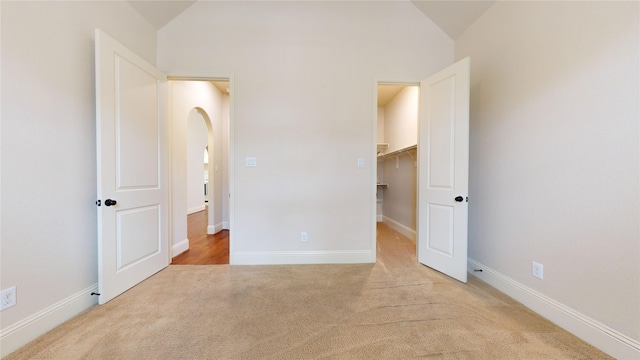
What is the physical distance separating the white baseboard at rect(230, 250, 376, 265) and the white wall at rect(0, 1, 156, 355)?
4.00 feet

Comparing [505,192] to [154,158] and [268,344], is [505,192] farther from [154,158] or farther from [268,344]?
[154,158]

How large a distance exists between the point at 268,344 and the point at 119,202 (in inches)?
65.8

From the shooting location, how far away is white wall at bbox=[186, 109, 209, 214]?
6.71 metres

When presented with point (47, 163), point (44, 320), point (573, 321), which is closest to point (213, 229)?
point (44, 320)

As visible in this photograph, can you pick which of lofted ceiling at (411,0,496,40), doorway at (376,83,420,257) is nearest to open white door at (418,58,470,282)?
lofted ceiling at (411,0,496,40)

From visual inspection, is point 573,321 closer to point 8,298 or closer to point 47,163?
point 8,298

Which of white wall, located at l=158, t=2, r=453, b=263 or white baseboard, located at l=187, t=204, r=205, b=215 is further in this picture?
white baseboard, located at l=187, t=204, r=205, b=215

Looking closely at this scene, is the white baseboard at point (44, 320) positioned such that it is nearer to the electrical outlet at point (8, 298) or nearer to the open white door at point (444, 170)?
the electrical outlet at point (8, 298)

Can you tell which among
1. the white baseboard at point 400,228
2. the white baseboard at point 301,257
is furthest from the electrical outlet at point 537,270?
the white baseboard at point 400,228

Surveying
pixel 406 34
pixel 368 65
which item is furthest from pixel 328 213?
pixel 406 34

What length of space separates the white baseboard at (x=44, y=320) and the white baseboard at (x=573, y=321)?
11.0ft

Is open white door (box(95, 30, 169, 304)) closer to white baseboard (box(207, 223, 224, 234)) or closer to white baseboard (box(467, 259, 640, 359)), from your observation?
white baseboard (box(207, 223, 224, 234))

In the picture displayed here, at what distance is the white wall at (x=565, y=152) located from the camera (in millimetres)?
1273

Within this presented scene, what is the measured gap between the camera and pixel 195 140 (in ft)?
23.0
